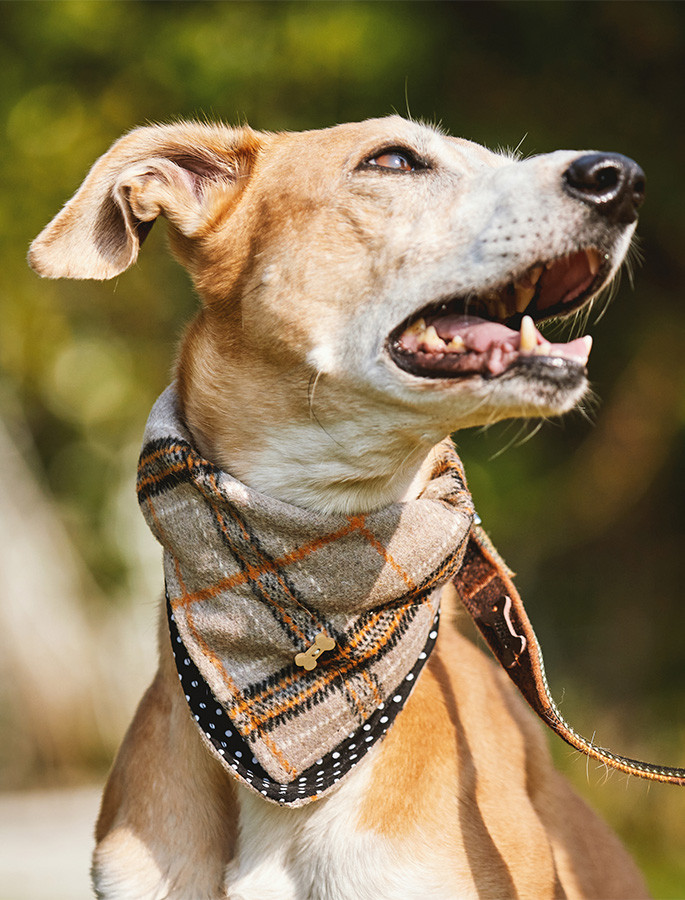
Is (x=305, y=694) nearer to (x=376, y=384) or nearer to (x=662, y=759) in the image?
(x=376, y=384)

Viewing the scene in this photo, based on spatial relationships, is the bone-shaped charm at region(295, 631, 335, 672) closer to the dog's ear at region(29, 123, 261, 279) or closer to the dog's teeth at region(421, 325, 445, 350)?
the dog's teeth at region(421, 325, 445, 350)

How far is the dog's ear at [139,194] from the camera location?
8.13ft

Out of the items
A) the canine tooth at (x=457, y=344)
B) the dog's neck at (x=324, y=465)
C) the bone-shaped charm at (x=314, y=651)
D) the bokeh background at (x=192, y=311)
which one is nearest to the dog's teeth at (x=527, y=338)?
the canine tooth at (x=457, y=344)

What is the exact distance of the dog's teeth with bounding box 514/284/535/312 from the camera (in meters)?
2.36

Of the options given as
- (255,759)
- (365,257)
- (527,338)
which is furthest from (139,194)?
(255,759)

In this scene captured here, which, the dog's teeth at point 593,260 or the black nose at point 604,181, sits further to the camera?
the dog's teeth at point 593,260

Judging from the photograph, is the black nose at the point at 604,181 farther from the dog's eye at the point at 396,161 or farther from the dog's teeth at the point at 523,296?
the dog's eye at the point at 396,161

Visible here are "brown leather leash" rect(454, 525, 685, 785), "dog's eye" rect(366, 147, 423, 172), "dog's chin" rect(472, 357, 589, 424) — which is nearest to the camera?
"dog's chin" rect(472, 357, 589, 424)

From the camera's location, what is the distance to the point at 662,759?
6770 mm

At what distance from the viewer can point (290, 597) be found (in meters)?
2.36

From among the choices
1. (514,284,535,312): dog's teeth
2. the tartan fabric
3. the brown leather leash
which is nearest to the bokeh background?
the brown leather leash

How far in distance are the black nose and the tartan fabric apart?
0.80 meters

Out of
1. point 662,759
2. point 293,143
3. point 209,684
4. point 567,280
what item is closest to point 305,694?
point 209,684

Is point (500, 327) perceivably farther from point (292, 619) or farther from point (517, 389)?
point (292, 619)
